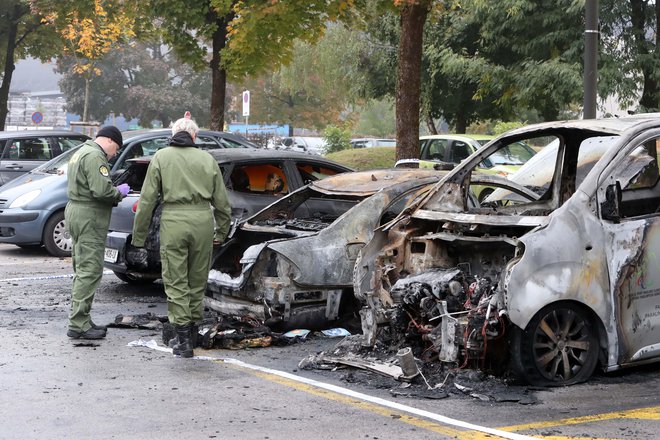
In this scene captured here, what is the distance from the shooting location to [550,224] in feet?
23.9

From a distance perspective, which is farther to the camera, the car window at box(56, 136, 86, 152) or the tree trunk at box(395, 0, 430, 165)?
the car window at box(56, 136, 86, 152)

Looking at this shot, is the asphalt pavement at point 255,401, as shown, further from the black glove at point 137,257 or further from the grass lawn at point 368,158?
the grass lawn at point 368,158

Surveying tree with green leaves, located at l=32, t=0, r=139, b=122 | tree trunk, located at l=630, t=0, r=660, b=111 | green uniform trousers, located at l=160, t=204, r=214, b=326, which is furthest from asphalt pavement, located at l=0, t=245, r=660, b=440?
tree trunk, located at l=630, t=0, r=660, b=111

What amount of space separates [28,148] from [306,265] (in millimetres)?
12678

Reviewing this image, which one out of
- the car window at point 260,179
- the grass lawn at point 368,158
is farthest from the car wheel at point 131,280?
the grass lawn at point 368,158

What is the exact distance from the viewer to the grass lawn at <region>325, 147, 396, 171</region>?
27.4 m

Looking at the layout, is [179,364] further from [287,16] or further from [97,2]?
[97,2]

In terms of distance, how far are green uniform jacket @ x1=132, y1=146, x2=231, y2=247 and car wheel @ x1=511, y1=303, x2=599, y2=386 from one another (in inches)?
111

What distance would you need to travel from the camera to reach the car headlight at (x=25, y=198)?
Answer: 15575mm

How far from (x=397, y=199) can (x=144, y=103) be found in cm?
6490

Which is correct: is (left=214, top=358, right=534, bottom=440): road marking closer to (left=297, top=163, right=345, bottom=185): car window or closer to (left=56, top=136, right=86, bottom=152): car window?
(left=297, top=163, right=345, bottom=185): car window

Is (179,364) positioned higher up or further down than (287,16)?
further down

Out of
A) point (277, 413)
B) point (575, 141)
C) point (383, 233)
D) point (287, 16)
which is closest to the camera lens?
point (277, 413)

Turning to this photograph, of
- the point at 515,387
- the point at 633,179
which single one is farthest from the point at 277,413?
the point at 633,179
